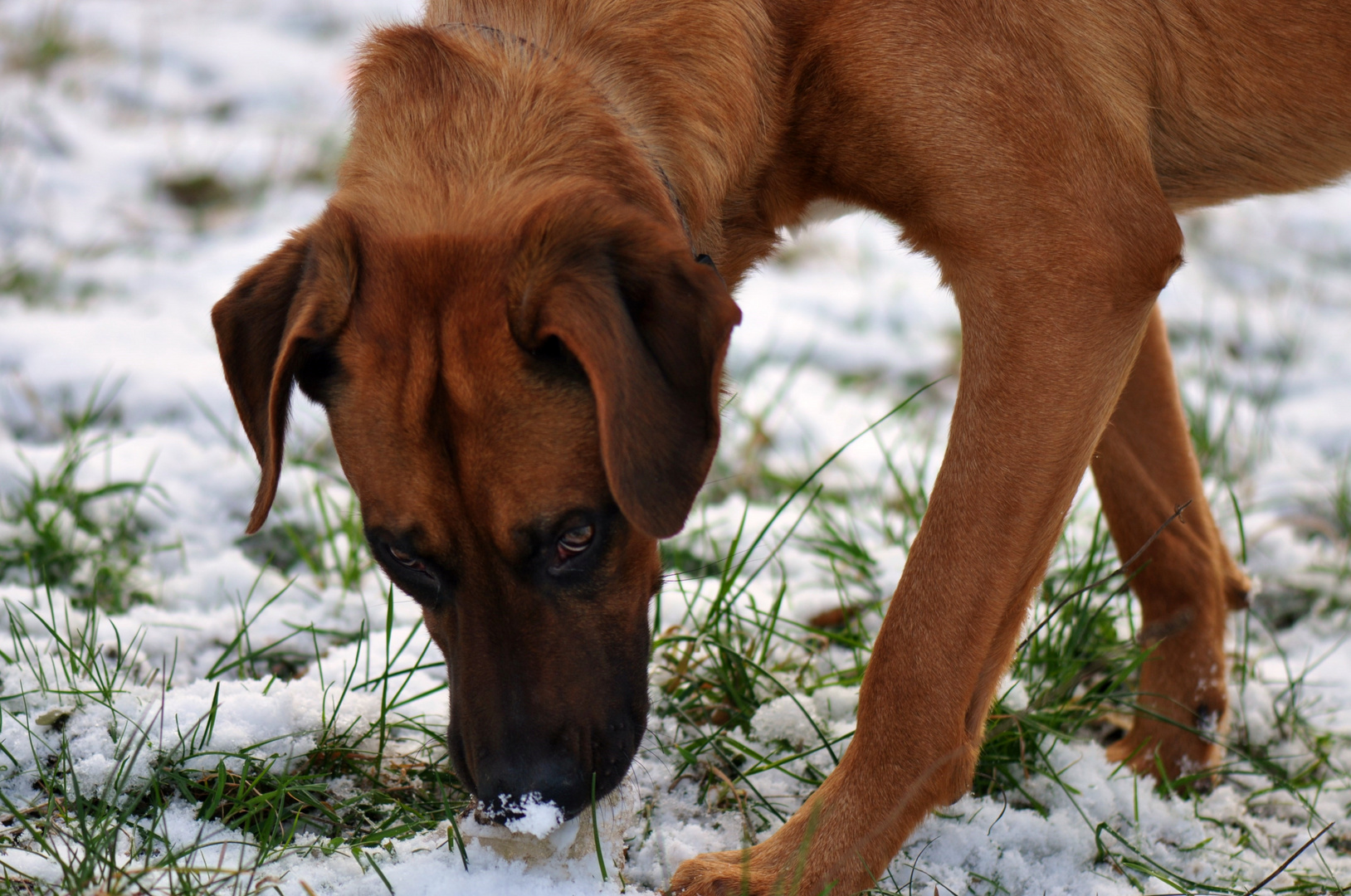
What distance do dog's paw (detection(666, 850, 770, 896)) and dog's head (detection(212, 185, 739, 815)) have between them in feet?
0.81

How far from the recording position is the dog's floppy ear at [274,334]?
2191mm

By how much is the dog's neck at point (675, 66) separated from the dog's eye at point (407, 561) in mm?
840

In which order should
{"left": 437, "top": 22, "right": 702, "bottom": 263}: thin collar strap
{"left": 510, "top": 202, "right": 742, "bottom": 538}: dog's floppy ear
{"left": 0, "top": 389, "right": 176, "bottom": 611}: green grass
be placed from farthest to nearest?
{"left": 0, "top": 389, "right": 176, "bottom": 611}: green grass
{"left": 437, "top": 22, "right": 702, "bottom": 263}: thin collar strap
{"left": 510, "top": 202, "right": 742, "bottom": 538}: dog's floppy ear

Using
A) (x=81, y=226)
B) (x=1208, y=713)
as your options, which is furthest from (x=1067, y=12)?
(x=81, y=226)

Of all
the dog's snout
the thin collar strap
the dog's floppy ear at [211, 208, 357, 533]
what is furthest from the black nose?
the thin collar strap

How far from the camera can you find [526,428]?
2037 millimetres

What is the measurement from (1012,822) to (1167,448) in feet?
3.77

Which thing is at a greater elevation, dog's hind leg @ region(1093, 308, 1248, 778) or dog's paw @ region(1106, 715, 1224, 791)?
dog's hind leg @ region(1093, 308, 1248, 778)

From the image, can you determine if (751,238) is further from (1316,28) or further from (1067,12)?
(1316,28)

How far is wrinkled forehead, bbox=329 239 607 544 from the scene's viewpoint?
202 centimetres

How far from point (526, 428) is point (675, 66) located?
87cm

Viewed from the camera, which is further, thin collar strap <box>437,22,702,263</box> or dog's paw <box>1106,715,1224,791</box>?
dog's paw <box>1106,715,1224,791</box>

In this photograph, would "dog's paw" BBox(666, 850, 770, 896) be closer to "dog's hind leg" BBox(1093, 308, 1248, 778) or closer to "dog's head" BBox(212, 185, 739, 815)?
"dog's head" BBox(212, 185, 739, 815)

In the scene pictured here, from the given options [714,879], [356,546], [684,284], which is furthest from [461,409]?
[356,546]
